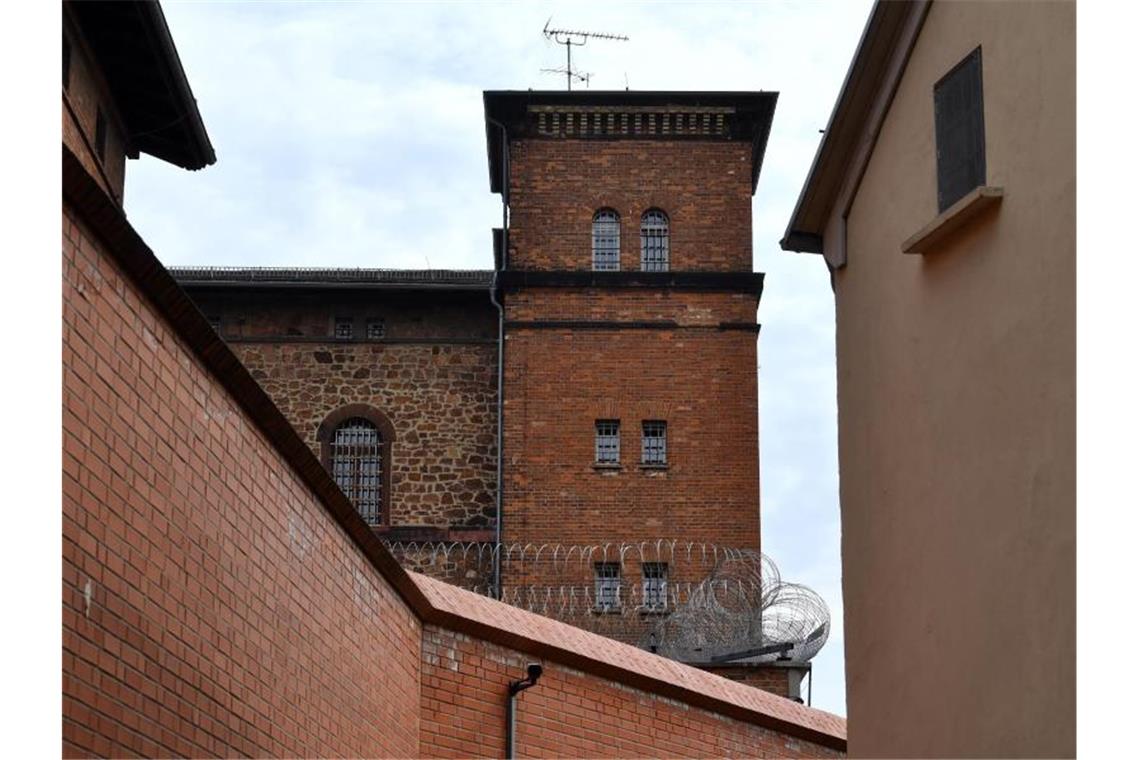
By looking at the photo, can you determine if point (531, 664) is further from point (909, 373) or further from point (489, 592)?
point (489, 592)

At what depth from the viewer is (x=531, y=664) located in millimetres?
15055

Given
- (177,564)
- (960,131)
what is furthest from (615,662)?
(177,564)

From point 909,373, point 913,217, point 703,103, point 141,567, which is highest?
point 703,103

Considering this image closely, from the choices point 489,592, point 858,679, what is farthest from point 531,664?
point 489,592

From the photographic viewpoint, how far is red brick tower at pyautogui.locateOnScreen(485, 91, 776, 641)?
32.9 m

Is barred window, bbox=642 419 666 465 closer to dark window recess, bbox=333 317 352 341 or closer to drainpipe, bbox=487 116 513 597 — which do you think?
drainpipe, bbox=487 116 513 597

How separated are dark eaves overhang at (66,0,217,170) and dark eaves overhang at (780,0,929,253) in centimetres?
624

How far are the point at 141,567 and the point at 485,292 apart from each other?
26830 millimetres

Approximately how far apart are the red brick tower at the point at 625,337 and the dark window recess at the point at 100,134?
14.5m

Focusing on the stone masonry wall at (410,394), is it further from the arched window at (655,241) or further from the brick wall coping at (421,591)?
the brick wall coping at (421,591)

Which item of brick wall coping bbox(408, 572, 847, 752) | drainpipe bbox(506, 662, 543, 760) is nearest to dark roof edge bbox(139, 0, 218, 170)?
brick wall coping bbox(408, 572, 847, 752)

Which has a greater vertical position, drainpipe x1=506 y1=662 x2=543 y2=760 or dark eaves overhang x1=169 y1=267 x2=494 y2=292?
dark eaves overhang x1=169 y1=267 x2=494 y2=292

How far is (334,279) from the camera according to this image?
35.1m

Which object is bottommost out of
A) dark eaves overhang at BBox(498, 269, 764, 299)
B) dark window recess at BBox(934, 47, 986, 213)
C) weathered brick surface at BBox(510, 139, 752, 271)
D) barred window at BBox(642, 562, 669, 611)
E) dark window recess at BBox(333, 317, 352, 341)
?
barred window at BBox(642, 562, 669, 611)
